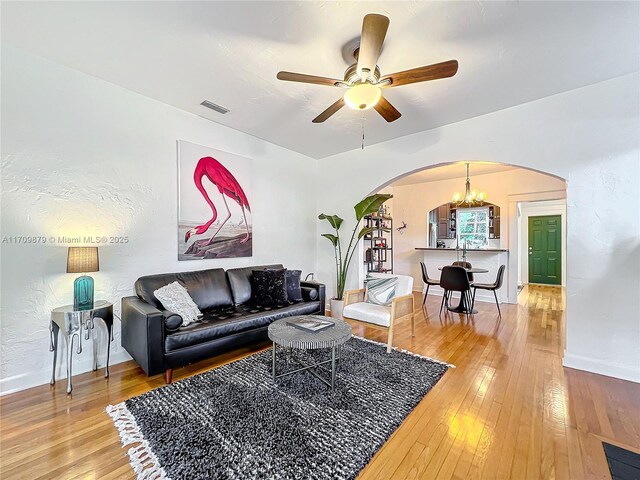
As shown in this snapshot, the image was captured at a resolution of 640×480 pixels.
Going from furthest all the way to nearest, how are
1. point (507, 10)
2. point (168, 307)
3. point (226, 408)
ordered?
point (168, 307) → point (226, 408) → point (507, 10)

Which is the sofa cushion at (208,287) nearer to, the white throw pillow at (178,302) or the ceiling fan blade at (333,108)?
the white throw pillow at (178,302)

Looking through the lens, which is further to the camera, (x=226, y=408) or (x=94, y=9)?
(x=226, y=408)

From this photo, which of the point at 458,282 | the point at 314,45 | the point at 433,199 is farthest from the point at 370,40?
the point at 433,199

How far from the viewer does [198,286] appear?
3.19m

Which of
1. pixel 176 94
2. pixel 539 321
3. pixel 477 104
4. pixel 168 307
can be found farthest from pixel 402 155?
pixel 168 307

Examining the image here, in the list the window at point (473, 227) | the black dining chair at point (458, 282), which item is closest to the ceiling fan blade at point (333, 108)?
the black dining chair at point (458, 282)

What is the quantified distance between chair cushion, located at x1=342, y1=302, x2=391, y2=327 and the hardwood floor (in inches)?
23.2

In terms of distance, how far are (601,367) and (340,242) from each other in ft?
11.6

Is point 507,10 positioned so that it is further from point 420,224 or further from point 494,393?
point 420,224

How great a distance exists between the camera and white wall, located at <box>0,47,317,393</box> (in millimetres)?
2305

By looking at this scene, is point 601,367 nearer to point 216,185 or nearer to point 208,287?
point 208,287

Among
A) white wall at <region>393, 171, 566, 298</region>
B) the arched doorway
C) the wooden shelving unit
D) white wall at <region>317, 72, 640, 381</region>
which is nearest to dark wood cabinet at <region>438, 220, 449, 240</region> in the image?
the arched doorway

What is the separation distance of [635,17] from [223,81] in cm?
336

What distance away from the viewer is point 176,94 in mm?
2990
